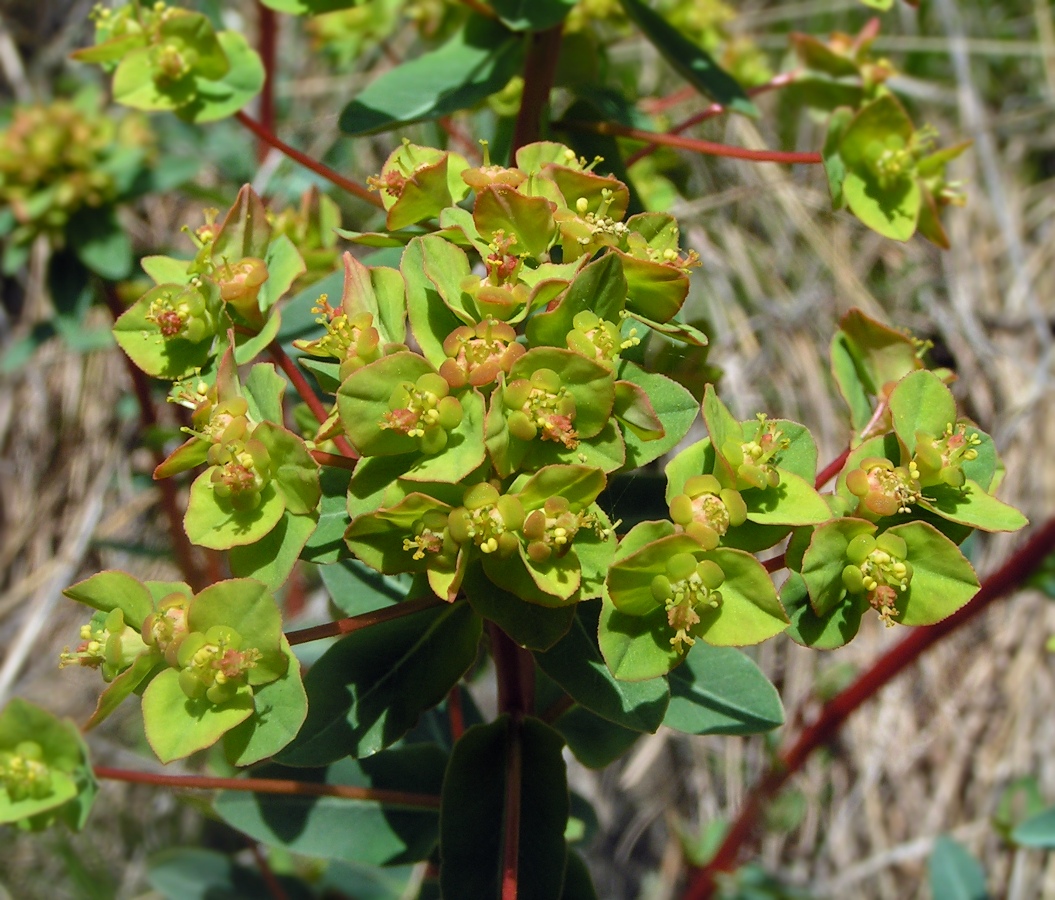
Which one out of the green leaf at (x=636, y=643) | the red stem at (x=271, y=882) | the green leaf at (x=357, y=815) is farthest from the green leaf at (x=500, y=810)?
the red stem at (x=271, y=882)

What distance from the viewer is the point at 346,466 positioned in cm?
110

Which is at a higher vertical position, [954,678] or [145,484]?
[145,484]

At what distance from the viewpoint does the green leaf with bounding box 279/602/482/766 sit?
1.17m

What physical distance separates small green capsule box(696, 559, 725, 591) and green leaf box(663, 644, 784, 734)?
344 mm

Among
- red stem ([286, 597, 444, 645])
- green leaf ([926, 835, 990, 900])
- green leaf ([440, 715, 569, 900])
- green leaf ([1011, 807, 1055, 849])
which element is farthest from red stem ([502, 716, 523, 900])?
green leaf ([926, 835, 990, 900])

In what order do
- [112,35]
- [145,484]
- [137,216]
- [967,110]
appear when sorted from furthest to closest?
[137,216] < [967,110] < [145,484] < [112,35]

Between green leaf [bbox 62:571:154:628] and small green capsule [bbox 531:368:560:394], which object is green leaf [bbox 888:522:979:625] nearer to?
small green capsule [bbox 531:368:560:394]

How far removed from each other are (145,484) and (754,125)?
2278mm

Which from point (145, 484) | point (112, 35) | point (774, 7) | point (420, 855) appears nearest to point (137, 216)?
point (145, 484)

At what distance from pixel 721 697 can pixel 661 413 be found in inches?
18.3

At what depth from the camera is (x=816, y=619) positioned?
106 centimetres

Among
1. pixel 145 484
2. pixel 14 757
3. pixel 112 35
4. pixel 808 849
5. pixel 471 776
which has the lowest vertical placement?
pixel 808 849

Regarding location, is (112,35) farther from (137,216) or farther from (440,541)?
(137,216)

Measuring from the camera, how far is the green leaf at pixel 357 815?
1.44 m
